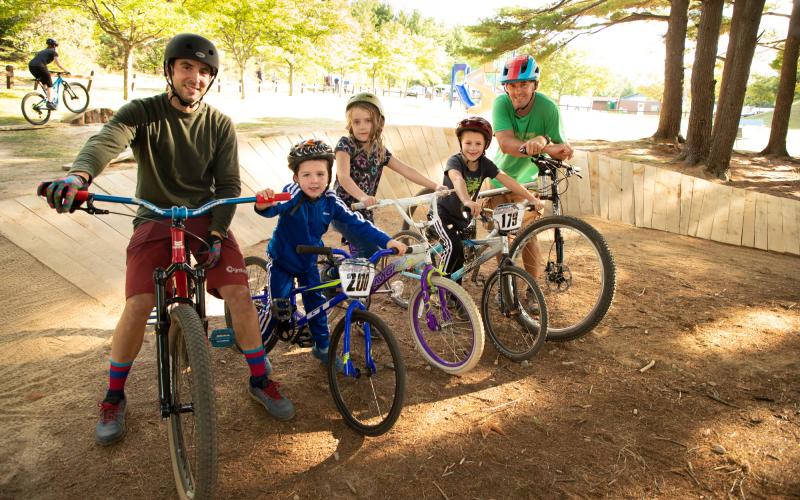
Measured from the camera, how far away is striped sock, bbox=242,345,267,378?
287 centimetres

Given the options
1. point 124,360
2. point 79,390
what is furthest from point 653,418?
point 79,390

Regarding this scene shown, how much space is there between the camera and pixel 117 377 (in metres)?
2.71

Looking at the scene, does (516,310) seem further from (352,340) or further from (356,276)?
(356,276)

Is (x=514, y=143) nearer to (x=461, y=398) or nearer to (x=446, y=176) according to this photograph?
(x=446, y=176)

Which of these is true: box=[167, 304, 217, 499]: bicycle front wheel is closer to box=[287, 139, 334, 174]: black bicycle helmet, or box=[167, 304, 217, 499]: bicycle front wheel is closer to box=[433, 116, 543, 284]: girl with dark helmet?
box=[287, 139, 334, 174]: black bicycle helmet

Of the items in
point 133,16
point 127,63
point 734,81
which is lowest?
point 734,81

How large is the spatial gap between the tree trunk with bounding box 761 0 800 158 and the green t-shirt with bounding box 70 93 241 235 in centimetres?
1746

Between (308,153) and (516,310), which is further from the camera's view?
(516,310)

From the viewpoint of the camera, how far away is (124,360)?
8.76 ft

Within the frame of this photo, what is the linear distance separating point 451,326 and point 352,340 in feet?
2.32

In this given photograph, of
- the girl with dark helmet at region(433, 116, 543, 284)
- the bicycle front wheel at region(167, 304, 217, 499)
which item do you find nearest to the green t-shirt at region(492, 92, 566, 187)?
the girl with dark helmet at region(433, 116, 543, 284)

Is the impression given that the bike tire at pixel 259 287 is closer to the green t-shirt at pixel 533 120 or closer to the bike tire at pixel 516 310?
the bike tire at pixel 516 310

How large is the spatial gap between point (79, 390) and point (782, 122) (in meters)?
19.7

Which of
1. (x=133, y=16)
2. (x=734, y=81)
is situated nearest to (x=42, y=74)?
(x=133, y=16)
